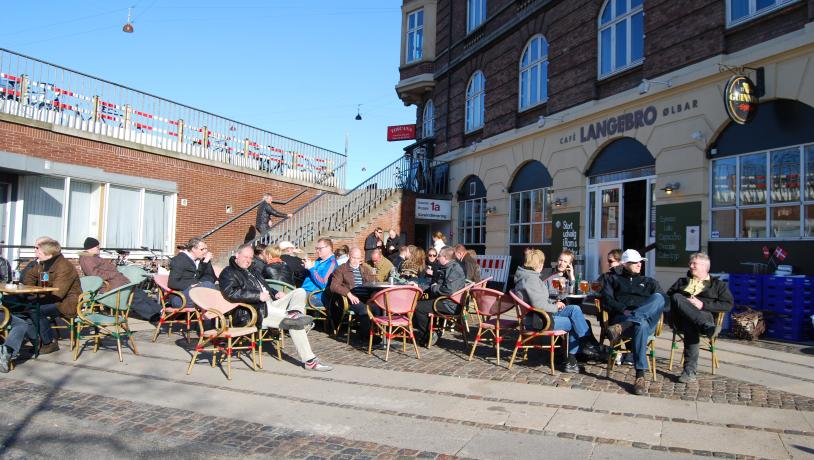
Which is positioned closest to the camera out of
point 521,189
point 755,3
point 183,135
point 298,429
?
point 298,429

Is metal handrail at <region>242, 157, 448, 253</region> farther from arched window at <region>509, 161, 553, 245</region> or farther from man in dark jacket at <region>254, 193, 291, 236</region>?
arched window at <region>509, 161, 553, 245</region>

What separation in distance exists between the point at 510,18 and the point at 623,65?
5176 millimetres

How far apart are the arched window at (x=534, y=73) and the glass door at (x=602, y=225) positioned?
343 cm

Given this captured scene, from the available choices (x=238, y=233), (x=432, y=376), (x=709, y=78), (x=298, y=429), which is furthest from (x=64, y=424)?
(x=238, y=233)

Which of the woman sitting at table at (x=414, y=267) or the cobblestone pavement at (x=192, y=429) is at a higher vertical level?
the woman sitting at table at (x=414, y=267)

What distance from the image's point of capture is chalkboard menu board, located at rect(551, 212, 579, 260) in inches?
531

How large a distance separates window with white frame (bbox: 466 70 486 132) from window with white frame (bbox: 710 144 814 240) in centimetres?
912

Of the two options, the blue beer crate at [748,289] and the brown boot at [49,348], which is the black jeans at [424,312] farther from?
the blue beer crate at [748,289]

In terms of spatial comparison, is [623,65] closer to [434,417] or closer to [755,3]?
[755,3]

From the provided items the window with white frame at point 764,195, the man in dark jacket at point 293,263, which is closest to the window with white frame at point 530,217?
the window with white frame at point 764,195

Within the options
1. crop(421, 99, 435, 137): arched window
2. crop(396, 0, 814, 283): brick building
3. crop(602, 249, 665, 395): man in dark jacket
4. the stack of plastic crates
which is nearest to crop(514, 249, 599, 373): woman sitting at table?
crop(602, 249, 665, 395): man in dark jacket

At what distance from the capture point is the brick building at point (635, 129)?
9070mm

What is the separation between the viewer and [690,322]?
5.80 metres

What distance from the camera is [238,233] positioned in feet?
61.4
